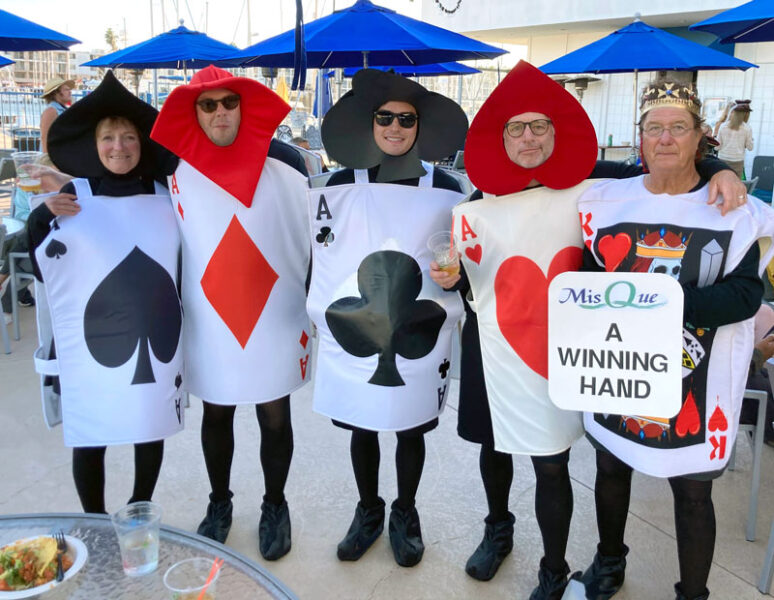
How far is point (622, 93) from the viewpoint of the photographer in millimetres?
16656

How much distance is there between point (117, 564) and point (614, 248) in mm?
1689

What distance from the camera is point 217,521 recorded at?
116 inches

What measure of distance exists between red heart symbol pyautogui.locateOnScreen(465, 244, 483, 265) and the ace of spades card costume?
109 centimetres

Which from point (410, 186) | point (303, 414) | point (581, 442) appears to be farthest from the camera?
point (303, 414)

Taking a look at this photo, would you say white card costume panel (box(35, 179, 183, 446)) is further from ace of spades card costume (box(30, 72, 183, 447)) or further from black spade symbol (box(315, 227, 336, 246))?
black spade symbol (box(315, 227, 336, 246))

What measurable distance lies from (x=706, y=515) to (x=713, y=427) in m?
0.32

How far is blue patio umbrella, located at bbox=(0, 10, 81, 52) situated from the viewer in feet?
20.2

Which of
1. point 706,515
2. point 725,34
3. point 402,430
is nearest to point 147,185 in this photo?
point 402,430

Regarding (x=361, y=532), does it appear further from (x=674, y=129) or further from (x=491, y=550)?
(x=674, y=129)

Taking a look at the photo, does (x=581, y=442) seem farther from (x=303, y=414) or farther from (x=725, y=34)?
(x=725, y=34)

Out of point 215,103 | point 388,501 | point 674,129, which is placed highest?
point 215,103

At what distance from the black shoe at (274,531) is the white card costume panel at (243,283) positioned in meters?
0.56

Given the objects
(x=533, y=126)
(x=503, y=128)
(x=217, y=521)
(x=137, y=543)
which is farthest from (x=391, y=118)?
(x=217, y=521)

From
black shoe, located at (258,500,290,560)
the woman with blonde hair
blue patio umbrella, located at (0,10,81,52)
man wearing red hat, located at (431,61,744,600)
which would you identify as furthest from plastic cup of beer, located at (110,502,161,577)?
the woman with blonde hair
